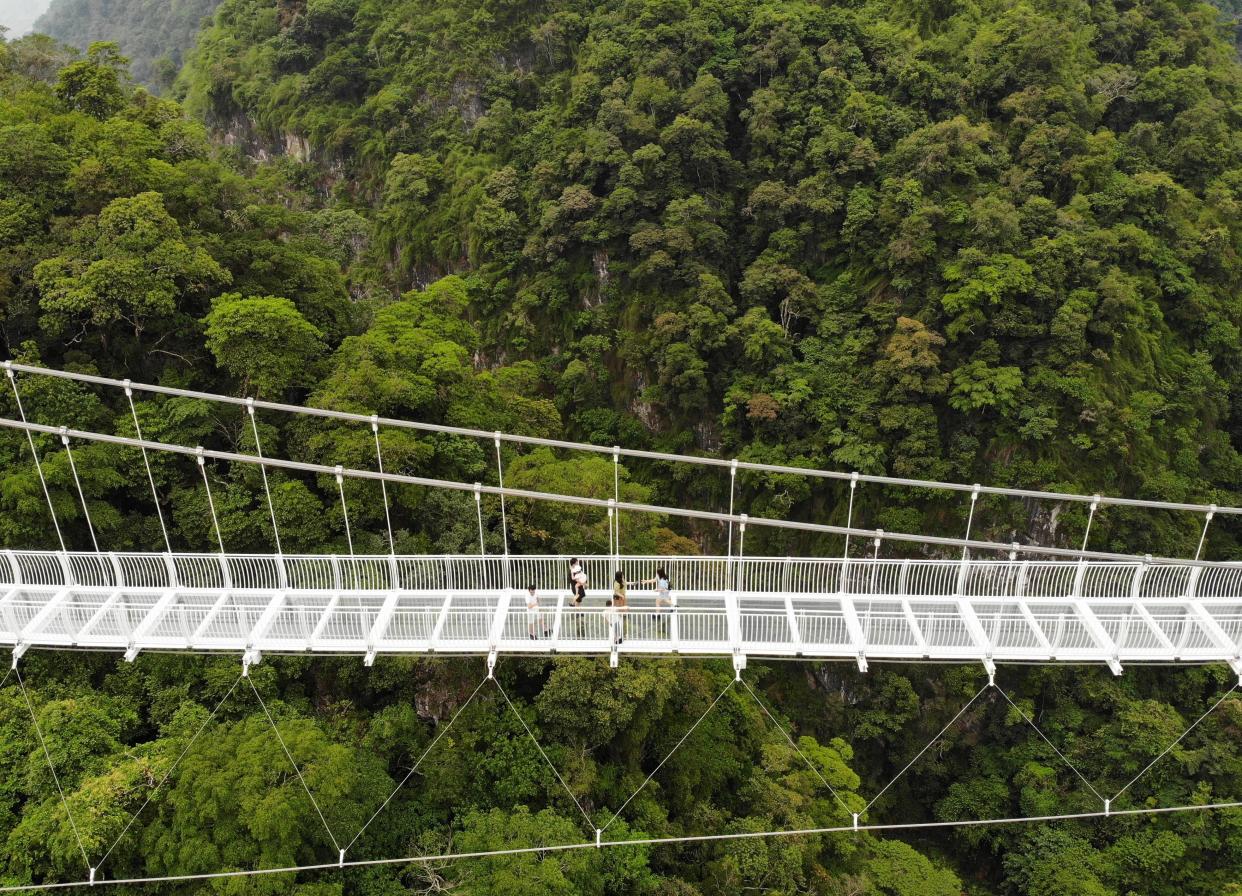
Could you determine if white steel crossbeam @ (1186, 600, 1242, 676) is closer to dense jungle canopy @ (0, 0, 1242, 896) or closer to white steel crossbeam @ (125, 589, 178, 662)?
dense jungle canopy @ (0, 0, 1242, 896)

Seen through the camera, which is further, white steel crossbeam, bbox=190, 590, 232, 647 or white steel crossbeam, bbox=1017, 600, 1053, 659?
white steel crossbeam, bbox=190, 590, 232, 647

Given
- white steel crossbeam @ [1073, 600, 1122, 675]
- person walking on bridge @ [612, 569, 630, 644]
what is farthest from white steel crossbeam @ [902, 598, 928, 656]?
person walking on bridge @ [612, 569, 630, 644]

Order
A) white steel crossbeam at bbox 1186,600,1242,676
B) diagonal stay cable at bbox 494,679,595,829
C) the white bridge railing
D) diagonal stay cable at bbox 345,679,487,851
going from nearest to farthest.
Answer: white steel crossbeam at bbox 1186,600,1242,676, the white bridge railing, diagonal stay cable at bbox 345,679,487,851, diagonal stay cable at bbox 494,679,595,829

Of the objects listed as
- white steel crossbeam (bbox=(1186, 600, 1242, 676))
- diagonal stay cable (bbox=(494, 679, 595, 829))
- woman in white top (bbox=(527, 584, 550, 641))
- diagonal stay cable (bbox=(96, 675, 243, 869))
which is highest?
woman in white top (bbox=(527, 584, 550, 641))

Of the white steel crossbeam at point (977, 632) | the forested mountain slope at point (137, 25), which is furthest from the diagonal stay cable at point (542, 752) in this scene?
the forested mountain slope at point (137, 25)

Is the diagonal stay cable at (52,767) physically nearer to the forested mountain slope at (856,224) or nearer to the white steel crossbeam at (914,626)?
the white steel crossbeam at (914,626)

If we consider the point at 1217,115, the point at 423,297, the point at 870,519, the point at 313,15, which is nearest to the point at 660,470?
the point at 870,519
